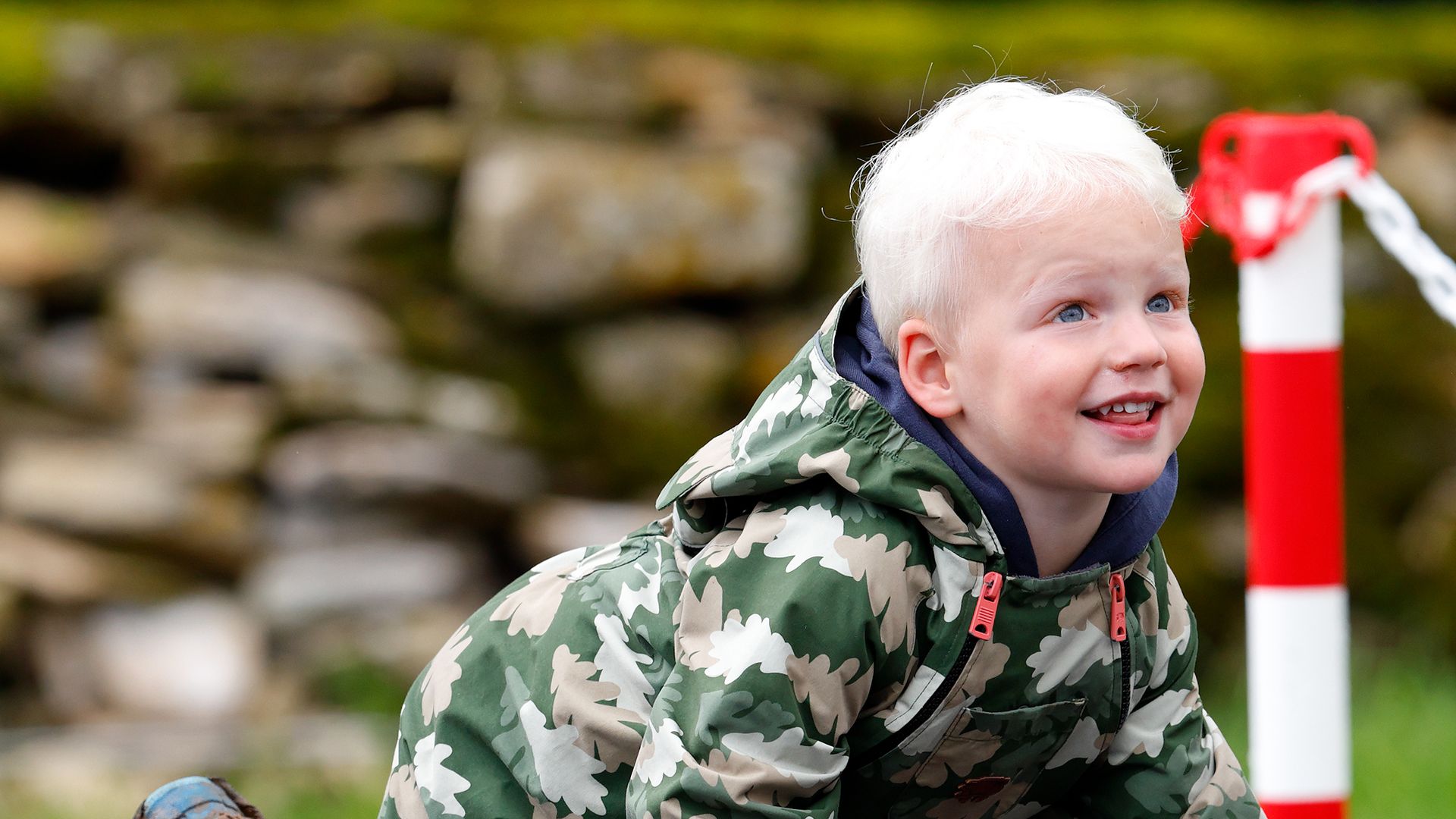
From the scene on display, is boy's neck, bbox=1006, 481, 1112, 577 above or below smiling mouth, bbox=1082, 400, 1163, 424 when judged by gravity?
below

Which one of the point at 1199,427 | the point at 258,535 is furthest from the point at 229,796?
the point at 1199,427

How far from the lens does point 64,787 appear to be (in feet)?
12.7

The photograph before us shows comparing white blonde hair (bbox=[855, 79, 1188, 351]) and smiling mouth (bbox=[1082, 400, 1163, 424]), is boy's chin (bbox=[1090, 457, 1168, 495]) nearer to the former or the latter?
smiling mouth (bbox=[1082, 400, 1163, 424])

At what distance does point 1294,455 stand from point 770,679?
1100mm

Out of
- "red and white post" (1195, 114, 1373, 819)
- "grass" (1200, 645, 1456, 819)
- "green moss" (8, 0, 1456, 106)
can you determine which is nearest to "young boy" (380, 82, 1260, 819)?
"red and white post" (1195, 114, 1373, 819)

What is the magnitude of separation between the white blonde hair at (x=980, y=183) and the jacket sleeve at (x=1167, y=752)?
1.27ft

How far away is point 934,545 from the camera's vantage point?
160 cm

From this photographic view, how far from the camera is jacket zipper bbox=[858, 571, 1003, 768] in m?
1.58

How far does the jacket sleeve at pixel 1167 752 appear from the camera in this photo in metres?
1.77

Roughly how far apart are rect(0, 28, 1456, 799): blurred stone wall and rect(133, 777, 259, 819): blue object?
82.9 inches

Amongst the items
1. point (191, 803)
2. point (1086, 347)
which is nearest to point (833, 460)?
point (1086, 347)

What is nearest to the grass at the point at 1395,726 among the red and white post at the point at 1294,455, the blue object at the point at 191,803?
the red and white post at the point at 1294,455

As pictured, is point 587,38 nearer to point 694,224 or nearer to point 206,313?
point 694,224

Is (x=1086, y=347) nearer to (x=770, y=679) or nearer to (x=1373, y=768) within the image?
(x=770, y=679)
